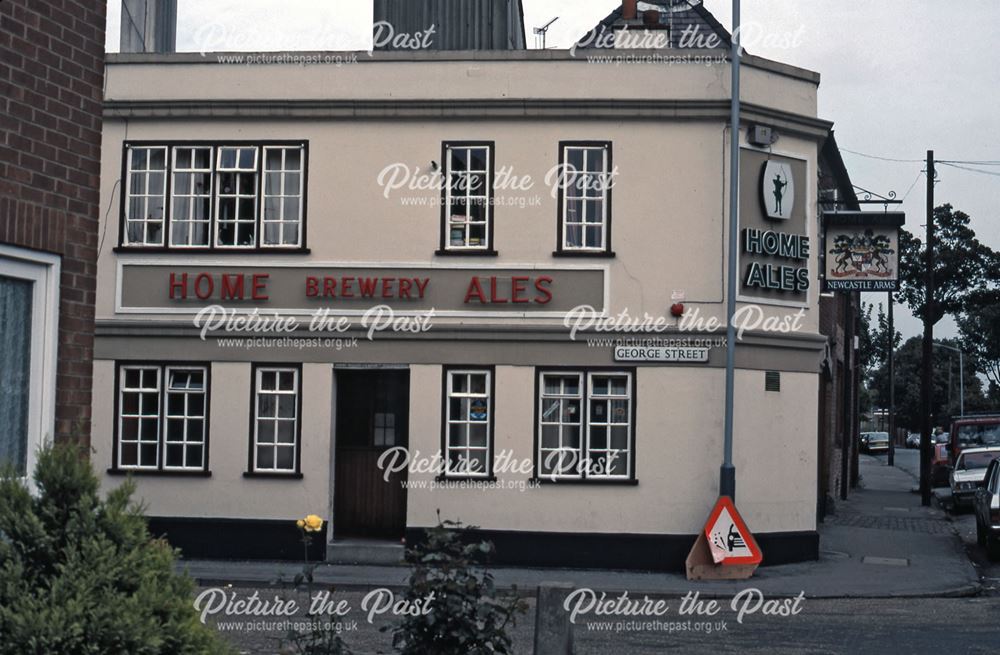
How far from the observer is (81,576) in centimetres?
518

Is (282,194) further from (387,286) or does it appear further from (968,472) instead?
(968,472)

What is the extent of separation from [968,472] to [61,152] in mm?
26535

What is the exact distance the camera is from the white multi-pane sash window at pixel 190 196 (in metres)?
18.7

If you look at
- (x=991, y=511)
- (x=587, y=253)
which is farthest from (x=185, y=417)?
(x=991, y=511)

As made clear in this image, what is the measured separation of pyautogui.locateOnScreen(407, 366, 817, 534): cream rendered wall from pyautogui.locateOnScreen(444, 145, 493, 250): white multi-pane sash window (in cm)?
182

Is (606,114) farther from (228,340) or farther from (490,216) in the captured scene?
(228,340)

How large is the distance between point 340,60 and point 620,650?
9960 mm

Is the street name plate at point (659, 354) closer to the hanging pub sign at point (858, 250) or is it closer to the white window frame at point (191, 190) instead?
the hanging pub sign at point (858, 250)

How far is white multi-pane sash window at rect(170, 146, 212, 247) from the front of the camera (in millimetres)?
18719

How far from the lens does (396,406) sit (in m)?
18.9

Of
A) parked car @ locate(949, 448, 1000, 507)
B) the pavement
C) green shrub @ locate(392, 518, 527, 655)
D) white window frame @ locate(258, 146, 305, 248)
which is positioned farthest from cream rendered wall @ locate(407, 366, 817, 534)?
parked car @ locate(949, 448, 1000, 507)

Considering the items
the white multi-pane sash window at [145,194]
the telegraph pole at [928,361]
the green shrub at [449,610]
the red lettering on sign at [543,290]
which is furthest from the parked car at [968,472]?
the green shrub at [449,610]

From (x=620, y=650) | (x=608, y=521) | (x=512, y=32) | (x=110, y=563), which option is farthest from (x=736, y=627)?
(x=512, y=32)

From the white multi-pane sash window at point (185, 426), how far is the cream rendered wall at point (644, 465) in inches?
116
